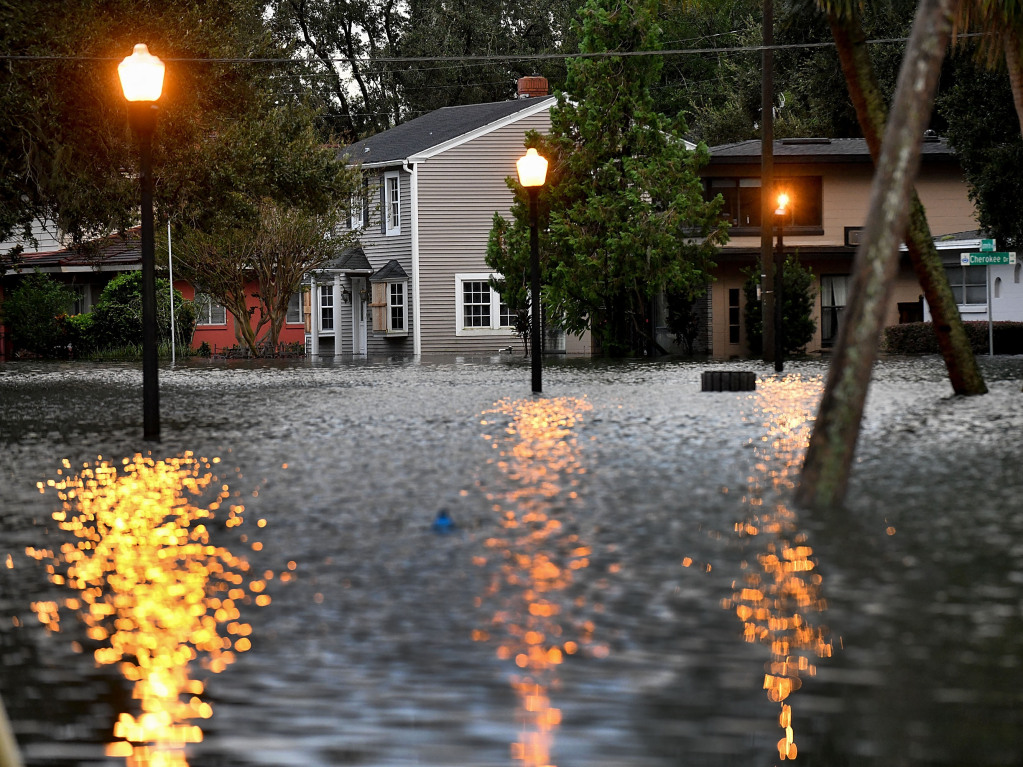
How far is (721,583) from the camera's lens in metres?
7.25

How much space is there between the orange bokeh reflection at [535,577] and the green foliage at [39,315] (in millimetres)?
42086

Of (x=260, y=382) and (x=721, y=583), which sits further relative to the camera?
(x=260, y=382)

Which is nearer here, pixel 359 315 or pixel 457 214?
pixel 457 214

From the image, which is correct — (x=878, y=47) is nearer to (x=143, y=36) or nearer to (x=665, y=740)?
(x=143, y=36)

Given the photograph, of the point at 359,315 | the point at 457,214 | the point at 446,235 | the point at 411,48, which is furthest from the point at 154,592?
the point at 411,48

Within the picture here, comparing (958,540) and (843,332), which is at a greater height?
(843,332)

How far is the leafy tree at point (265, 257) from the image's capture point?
47.1 meters

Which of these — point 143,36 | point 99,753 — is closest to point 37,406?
point 143,36

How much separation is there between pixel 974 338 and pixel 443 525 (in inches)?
1529

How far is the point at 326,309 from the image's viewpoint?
58.0 metres

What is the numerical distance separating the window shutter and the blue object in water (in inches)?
1731

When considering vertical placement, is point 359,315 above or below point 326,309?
below

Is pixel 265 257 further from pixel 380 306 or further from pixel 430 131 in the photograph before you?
pixel 430 131

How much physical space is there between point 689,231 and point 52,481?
37304mm
